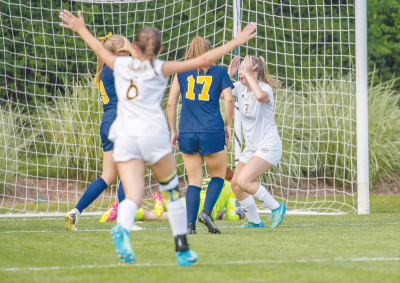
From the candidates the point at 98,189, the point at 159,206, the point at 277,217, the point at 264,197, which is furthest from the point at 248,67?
the point at 159,206

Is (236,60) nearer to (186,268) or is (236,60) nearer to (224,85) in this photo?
(224,85)

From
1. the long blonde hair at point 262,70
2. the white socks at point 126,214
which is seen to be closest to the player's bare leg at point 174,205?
the white socks at point 126,214

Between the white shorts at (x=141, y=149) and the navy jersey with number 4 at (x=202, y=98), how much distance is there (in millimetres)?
1787

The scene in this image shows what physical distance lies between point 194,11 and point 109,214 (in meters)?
6.09

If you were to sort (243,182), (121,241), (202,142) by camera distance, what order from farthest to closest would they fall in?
(243,182), (202,142), (121,241)

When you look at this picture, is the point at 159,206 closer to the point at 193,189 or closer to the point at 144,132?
the point at 193,189

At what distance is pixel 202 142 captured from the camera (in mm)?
5176

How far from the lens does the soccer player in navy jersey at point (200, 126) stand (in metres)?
5.21

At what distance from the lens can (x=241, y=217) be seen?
24.6ft

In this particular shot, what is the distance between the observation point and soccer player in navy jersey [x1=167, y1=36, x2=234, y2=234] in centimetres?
521

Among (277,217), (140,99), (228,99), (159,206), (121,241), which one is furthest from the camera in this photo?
(159,206)

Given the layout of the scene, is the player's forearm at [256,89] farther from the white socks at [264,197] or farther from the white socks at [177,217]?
the white socks at [177,217]

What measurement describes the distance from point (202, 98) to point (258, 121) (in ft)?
3.01

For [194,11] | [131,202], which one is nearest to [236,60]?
[131,202]
